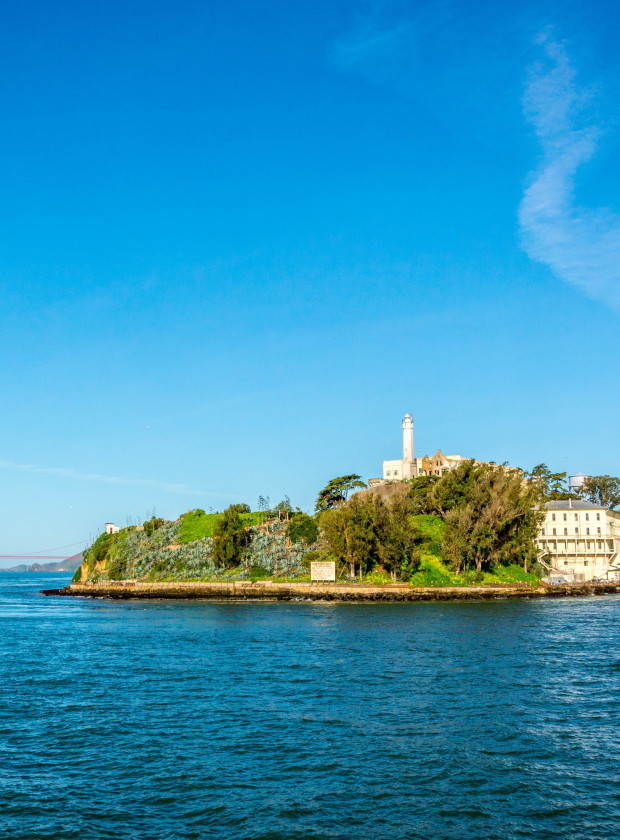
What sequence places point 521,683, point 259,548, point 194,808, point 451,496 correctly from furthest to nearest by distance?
point 259,548 < point 451,496 < point 521,683 < point 194,808

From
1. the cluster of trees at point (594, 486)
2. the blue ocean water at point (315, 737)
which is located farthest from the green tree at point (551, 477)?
the blue ocean water at point (315, 737)

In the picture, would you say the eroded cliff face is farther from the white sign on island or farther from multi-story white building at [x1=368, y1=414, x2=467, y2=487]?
multi-story white building at [x1=368, y1=414, x2=467, y2=487]

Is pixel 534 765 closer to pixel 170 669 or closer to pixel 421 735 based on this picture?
pixel 421 735

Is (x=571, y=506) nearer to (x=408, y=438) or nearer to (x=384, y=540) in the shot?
(x=384, y=540)

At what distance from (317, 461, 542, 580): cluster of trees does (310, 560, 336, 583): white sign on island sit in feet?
5.12

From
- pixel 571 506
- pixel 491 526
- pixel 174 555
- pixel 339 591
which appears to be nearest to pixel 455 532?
pixel 491 526

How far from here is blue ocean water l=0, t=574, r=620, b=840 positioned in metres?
16.8

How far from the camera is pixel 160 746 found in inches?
886

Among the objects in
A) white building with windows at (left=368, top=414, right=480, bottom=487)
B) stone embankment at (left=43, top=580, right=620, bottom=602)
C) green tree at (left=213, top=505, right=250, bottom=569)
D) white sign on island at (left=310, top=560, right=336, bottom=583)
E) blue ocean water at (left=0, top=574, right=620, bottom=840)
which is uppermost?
white building with windows at (left=368, top=414, right=480, bottom=487)

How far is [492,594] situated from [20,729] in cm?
6282

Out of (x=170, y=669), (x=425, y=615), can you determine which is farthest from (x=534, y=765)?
(x=425, y=615)

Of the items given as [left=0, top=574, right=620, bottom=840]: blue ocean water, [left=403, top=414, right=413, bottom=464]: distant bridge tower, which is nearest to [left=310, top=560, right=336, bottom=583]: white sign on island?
[left=0, top=574, right=620, bottom=840]: blue ocean water

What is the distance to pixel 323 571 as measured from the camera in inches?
3415

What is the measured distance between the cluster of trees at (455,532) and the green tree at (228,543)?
15254 mm
